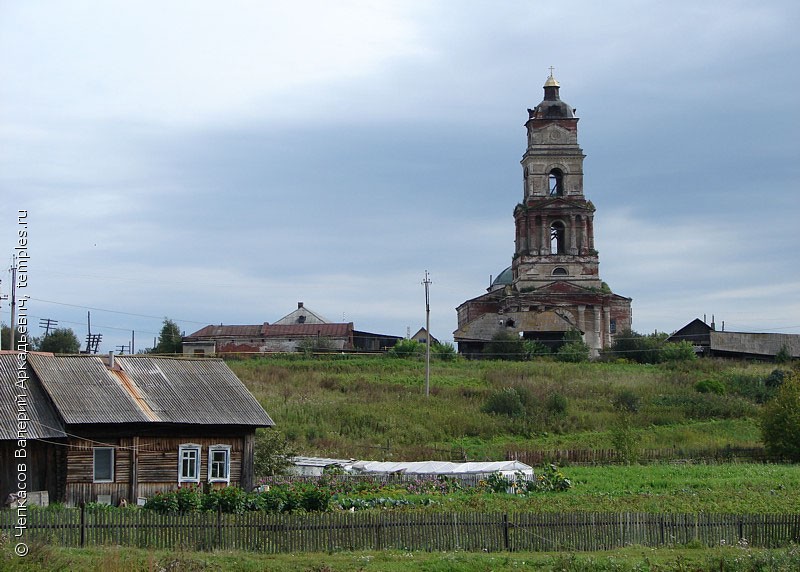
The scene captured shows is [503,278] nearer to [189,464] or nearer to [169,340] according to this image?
[169,340]

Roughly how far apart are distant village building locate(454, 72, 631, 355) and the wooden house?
4921cm

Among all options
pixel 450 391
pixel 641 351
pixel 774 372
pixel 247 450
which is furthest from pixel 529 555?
pixel 641 351

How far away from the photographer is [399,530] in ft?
72.1

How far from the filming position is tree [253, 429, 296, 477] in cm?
3688

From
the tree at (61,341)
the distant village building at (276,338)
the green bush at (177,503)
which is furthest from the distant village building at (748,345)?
the green bush at (177,503)

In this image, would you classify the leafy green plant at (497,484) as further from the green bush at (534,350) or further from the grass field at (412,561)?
the green bush at (534,350)

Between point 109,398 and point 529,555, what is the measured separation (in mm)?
13541

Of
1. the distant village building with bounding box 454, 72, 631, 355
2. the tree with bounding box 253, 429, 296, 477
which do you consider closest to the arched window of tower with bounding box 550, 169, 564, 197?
the distant village building with bounding box 454, 72, 631, 355

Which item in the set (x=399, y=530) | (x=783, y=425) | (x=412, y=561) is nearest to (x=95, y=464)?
(x=399, y=530)

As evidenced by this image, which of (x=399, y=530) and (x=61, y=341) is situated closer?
(x=399, y=530)

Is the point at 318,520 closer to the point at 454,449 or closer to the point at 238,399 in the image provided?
the point at 238,399

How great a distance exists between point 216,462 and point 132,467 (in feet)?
8.68

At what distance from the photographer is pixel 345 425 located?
50500mm

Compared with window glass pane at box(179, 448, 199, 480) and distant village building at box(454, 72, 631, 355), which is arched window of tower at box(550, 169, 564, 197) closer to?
distant village building at box(454, 72, 631, 355)
